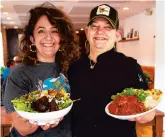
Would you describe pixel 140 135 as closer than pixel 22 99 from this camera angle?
No

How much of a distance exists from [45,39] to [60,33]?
12 cm

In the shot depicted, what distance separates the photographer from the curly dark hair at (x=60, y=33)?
4.88ft

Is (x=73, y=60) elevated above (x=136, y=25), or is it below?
below

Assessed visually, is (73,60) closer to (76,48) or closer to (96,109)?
(76,48)

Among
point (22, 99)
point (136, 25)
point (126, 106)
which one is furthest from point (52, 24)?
point (136, 25)

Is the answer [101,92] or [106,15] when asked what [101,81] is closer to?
[101,92]

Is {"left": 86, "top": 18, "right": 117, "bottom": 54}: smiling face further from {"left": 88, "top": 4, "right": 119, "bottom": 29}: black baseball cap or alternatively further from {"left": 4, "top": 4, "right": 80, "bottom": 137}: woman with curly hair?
{"left": 4, "top": 4, "right": 80, "bottom": 137}: woman with curly hair

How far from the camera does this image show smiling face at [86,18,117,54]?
149cm

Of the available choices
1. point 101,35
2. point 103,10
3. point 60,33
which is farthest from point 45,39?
point 103,10

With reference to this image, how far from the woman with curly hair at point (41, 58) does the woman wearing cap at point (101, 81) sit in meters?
Result: 0.09

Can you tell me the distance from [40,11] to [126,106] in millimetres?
750

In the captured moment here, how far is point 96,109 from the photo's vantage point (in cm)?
142

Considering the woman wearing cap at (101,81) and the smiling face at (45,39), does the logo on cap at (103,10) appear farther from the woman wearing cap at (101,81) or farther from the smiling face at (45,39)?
the smiling face at (45,39)

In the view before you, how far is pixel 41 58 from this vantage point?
1481 mm
